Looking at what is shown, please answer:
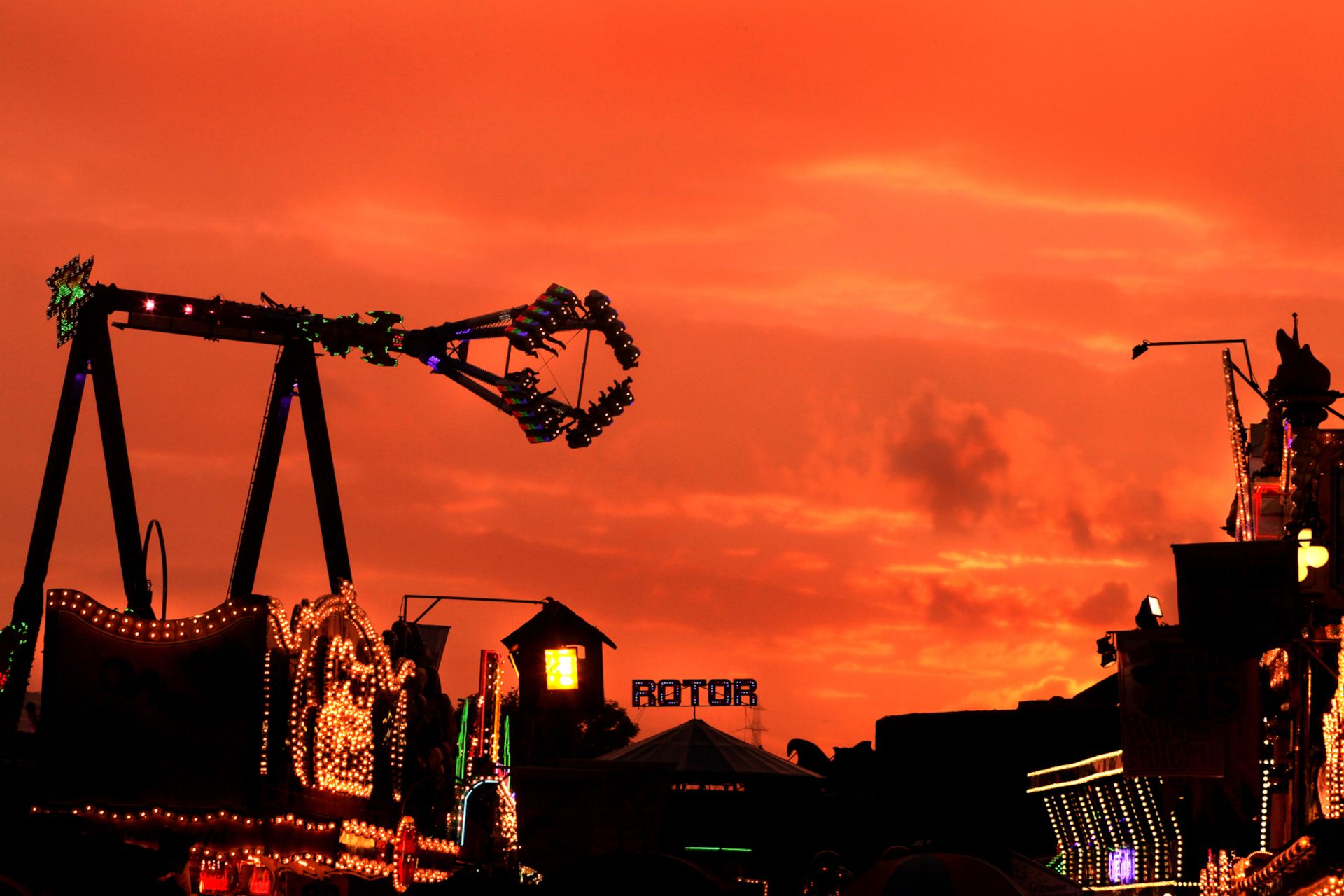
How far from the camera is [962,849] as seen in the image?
63906 mm

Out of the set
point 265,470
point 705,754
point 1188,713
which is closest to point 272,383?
point 265,470

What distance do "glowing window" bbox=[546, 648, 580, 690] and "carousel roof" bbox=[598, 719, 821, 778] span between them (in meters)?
2.45

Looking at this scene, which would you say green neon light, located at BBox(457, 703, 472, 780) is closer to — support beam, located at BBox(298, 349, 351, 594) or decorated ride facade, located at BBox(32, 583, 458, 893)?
support beam, located at BBox(298, 349, 351, 594)

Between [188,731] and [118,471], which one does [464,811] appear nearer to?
[118,471]

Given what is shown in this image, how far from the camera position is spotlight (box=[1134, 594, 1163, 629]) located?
113 ft

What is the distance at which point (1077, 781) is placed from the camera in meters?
41.8

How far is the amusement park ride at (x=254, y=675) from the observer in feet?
70.9

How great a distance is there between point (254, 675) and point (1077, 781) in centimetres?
2557

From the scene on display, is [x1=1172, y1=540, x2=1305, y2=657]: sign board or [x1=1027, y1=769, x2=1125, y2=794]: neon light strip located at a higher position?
[x1=1172, y1=540, x2=1305, y2=657]: sign board

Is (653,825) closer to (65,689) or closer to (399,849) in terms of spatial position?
(399,849)

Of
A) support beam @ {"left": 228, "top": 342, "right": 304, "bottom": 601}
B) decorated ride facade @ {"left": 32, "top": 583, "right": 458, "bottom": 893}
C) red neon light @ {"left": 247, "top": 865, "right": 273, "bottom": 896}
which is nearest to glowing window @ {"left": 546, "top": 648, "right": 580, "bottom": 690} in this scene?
support beam @ {"left": 228, "top": 342, "right": 304, "bottom": 601}

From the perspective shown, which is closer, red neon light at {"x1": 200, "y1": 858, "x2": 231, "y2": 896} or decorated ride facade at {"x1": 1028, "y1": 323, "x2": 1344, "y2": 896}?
decorated ride facade at {"x1": 1028, "y1": 323, "x2": 1344, "y2": 896}

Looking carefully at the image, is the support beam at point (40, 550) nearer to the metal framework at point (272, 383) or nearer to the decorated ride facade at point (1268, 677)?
the metal framework at point (272, 383)

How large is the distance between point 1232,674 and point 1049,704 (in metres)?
46.1
